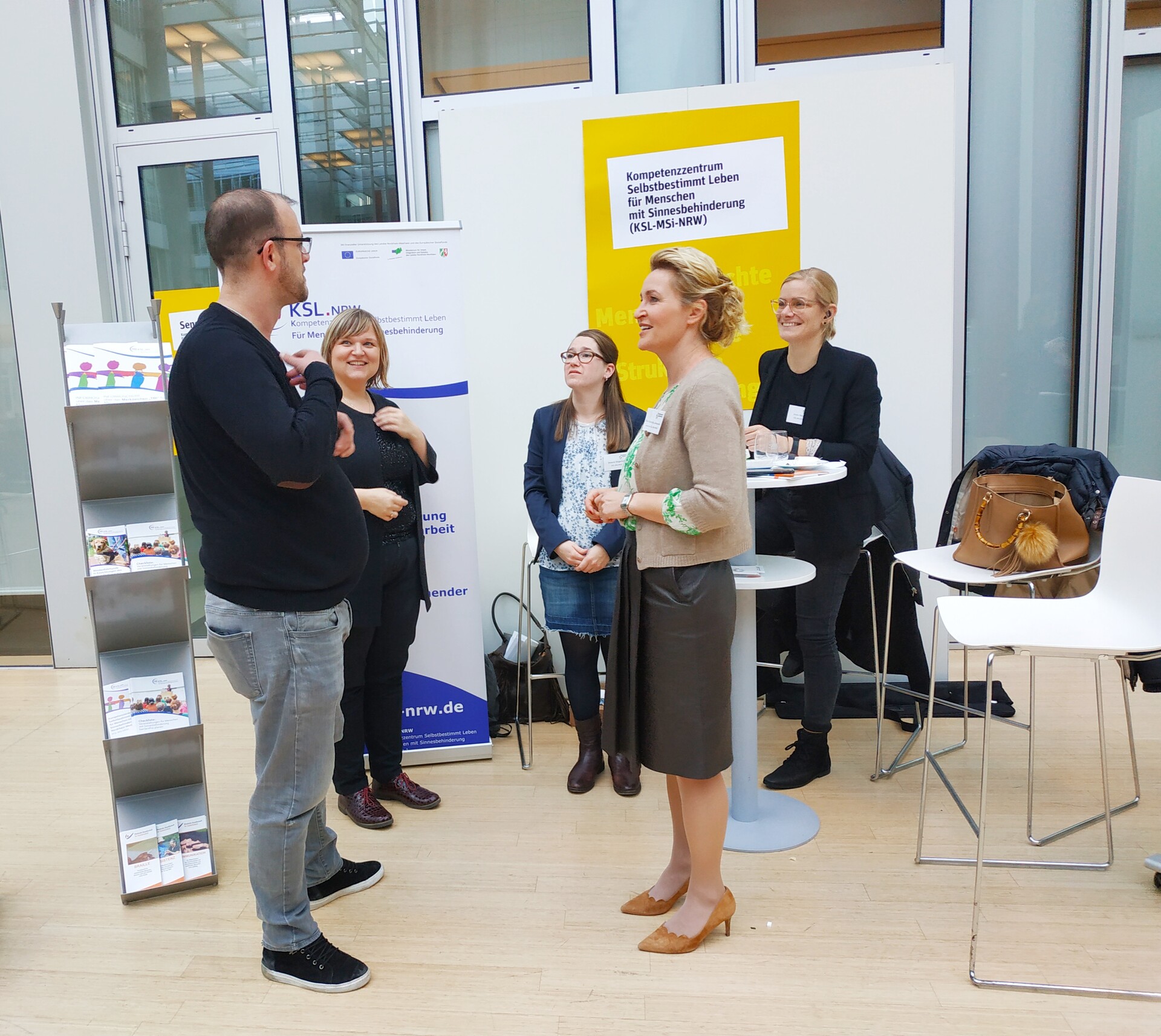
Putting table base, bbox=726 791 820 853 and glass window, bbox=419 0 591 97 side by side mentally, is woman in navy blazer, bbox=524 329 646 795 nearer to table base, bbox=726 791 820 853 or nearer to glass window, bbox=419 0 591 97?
table base, bbox=726 791 820 853

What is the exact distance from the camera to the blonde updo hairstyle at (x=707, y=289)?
192 centimetres

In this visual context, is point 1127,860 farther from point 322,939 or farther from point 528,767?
point 322,939

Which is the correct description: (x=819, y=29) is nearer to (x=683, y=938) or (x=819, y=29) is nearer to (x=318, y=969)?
(x=683, y=938)

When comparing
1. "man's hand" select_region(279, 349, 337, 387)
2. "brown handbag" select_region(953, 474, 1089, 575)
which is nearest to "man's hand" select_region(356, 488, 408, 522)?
"man's hand" select_region(279, 349, 337, 387)

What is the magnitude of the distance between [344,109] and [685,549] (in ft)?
11.5

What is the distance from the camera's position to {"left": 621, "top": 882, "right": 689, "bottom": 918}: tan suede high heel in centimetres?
222

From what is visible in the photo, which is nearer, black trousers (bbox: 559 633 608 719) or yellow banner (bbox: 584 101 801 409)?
black trousers (bbox: 559 633 608 719)

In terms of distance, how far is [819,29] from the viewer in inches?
161

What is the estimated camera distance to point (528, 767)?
3188 millimetres

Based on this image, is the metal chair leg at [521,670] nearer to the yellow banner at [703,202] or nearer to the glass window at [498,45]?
the yellow banner at [703,202]

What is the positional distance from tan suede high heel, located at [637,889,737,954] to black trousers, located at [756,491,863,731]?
96 cm

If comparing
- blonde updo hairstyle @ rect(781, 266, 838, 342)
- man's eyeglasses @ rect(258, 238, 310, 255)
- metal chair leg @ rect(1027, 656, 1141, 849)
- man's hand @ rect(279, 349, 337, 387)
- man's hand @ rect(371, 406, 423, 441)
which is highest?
man's eyeglasses @ rect(258, 238, 310, 255)

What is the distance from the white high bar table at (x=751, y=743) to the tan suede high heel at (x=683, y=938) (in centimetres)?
41

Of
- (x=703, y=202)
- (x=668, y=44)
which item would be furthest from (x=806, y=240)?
(x=668, y=44)
